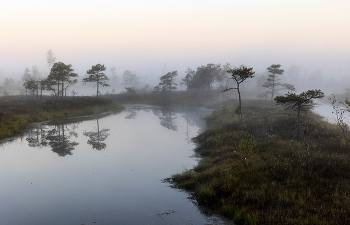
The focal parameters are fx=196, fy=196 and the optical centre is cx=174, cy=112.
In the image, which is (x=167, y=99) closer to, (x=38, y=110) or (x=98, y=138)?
(x=38, y=110)

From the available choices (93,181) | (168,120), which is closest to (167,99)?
(168,120)

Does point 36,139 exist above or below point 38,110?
below

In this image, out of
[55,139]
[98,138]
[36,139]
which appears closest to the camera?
[36,139]

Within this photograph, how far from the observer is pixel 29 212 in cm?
611

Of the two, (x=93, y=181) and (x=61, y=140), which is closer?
(x=93, y=181)

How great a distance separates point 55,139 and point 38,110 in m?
11.4

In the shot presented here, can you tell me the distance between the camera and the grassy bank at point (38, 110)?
16.7m

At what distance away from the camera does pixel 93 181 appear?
27.8 ft

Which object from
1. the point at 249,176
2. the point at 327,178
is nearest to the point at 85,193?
the point at 249,176

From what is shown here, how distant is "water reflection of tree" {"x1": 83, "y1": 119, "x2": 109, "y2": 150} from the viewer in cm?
1405

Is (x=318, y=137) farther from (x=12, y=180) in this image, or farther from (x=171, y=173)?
(x=12, y=180)

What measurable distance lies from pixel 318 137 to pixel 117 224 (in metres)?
12.0

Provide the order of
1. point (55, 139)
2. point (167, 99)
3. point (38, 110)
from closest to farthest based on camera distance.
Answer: point (55, 139) < point (38, 110) < point (167, 99)

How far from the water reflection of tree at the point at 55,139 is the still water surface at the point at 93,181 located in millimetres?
61
